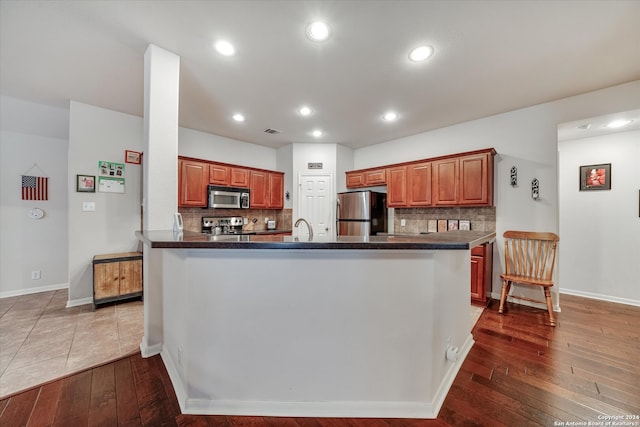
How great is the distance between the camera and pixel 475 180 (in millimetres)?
3467

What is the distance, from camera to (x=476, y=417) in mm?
1437

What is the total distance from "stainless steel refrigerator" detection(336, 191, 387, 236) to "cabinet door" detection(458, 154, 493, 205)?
1.42m

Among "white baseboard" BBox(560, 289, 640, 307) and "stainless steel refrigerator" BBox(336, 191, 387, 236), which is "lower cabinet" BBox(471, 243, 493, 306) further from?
"stainless steel refrigerator" BBox(336, 191, 387, 236)

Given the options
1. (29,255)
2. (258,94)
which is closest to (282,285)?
(258,94)

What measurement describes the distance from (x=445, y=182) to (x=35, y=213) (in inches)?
261

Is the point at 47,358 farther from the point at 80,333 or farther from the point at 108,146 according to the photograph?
the point at 108,146

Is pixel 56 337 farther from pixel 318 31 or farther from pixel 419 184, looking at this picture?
pixel 419 184

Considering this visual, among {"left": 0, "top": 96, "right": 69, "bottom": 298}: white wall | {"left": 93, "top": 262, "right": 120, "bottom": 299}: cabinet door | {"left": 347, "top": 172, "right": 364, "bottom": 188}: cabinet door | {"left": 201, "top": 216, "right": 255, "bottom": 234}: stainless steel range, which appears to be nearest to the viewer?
{"left": 93, "top": 262, "right": 120, "bottom": 299}: cabinet door

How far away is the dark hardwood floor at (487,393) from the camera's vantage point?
1.41 m

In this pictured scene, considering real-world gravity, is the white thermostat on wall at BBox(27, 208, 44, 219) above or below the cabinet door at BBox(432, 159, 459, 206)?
below

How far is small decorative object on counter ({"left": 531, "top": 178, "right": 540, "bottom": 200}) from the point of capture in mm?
3196

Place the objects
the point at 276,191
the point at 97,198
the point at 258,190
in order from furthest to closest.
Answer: the point at 276,191
the point at 258,190
the point at 97,198

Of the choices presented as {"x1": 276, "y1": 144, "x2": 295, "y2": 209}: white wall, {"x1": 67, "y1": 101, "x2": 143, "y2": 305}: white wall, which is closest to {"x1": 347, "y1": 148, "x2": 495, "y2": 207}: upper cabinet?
{"x1": 276, "y1": 144, "x2": 295, "y2": 209}: white wall

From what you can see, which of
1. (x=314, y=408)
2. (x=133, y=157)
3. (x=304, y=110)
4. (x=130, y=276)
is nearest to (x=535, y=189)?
(x=304, y=110)
